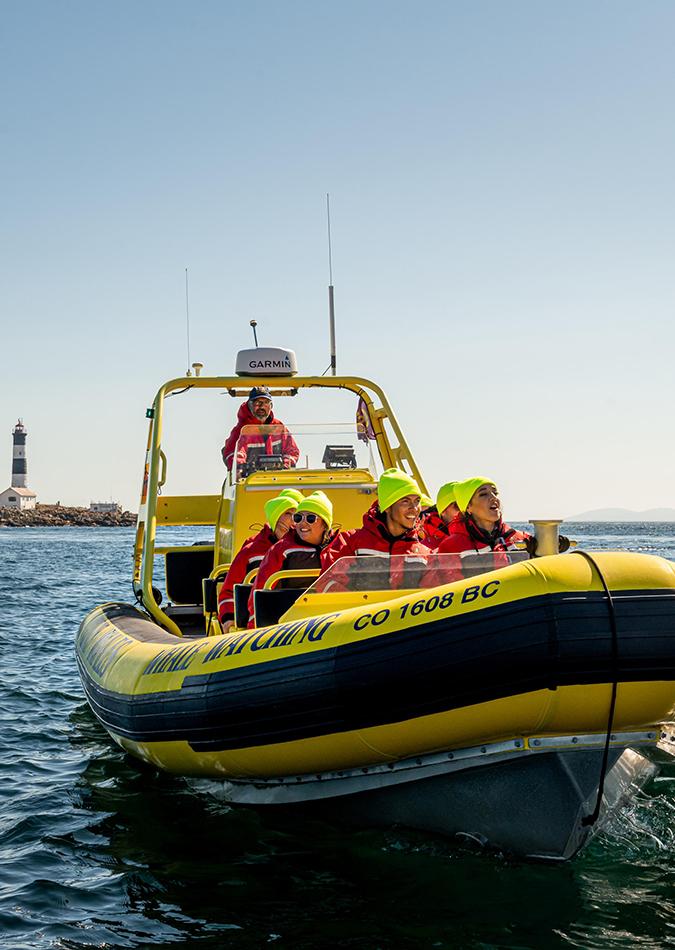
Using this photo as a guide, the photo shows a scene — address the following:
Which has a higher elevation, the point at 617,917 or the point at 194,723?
the point at 194,723

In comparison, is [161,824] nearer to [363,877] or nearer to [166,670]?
[166,670]

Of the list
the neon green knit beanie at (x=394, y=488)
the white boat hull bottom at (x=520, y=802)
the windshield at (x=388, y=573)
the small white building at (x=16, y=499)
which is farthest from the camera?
the small white building at (x=16, y=499)

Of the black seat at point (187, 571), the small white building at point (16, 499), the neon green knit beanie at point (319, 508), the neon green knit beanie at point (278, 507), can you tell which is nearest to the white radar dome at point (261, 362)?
the black seat at point (187, 571)

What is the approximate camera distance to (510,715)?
4242 millimetres

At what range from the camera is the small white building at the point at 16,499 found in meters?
134

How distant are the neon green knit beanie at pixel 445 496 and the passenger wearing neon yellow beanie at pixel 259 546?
3.21ft

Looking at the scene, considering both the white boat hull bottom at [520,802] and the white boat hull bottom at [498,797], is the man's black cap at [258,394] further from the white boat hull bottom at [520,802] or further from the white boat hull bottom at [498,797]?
the white boat hull bottom at [520,802]

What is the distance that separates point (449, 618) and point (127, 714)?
233 centimetres

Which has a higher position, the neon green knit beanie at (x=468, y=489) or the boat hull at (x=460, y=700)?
the neon green knit beanie at (x=468, y=489)

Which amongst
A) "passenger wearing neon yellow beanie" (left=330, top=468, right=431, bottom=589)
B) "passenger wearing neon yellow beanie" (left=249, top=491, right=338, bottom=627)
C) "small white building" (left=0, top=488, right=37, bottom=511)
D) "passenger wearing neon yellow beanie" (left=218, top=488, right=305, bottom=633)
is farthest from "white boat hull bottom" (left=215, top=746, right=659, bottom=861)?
"small white building" (left=0, top=488, right=37, bottom=511)

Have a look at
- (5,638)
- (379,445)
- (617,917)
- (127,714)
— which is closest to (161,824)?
(127,714)

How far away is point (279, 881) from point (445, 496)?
320 cm

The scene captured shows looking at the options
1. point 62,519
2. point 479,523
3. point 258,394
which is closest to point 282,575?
point 479,523

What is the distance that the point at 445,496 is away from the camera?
289 inches
